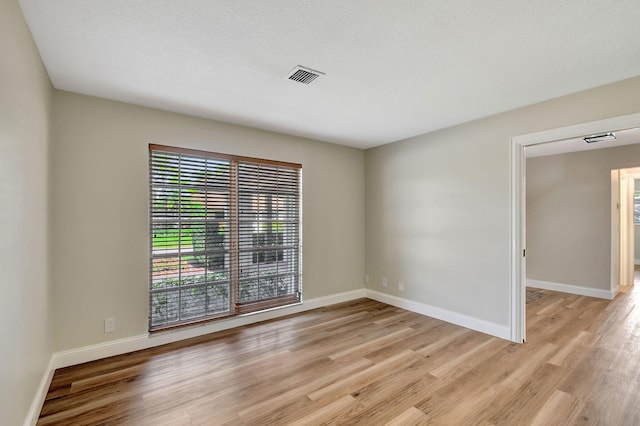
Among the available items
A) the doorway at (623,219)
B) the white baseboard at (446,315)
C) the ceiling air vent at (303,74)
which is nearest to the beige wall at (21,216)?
the ceiling air vent at (303,74)

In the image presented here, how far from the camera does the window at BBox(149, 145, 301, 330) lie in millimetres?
3250

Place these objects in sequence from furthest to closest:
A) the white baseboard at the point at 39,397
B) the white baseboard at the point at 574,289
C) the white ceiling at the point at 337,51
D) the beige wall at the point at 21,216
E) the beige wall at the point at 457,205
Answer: the white baseboard at the point at 574,289, the beige wall at the point at 457,205, the white baseboard at the point at 39,397, the white ceiling at the point at 337,51, the beige wall at the point at 21,216

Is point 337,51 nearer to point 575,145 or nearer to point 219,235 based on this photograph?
point 219,235

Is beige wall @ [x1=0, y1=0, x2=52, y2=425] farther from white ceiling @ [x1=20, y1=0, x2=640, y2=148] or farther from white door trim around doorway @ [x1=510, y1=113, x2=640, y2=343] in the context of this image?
white door trim around doorway @ [x1=510, y1=113, x2=640, y2=343]

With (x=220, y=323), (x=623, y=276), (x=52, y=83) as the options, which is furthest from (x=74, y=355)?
(x=623, y=276)

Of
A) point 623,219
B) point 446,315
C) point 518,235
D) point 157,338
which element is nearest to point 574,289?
point 623,219

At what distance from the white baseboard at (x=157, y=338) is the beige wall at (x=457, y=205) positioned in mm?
1577

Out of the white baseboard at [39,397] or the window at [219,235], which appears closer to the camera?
the white baseboard at [39,397]

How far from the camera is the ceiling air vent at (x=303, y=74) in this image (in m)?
2.37

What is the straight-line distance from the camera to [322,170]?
4.63 m

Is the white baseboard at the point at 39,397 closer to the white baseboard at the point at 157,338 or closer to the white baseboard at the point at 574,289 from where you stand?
the white baseboard at the point at 157,338

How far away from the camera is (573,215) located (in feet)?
17.3

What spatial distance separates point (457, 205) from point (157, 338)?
384 cm

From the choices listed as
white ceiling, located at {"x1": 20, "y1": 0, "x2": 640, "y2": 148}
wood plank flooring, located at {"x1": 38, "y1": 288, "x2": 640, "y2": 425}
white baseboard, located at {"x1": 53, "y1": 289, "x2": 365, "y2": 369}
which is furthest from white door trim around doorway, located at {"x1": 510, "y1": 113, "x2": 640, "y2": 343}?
white baseboard, located at {"x1": 53, "y1": 289, "x2": 365, "y2": 369}
